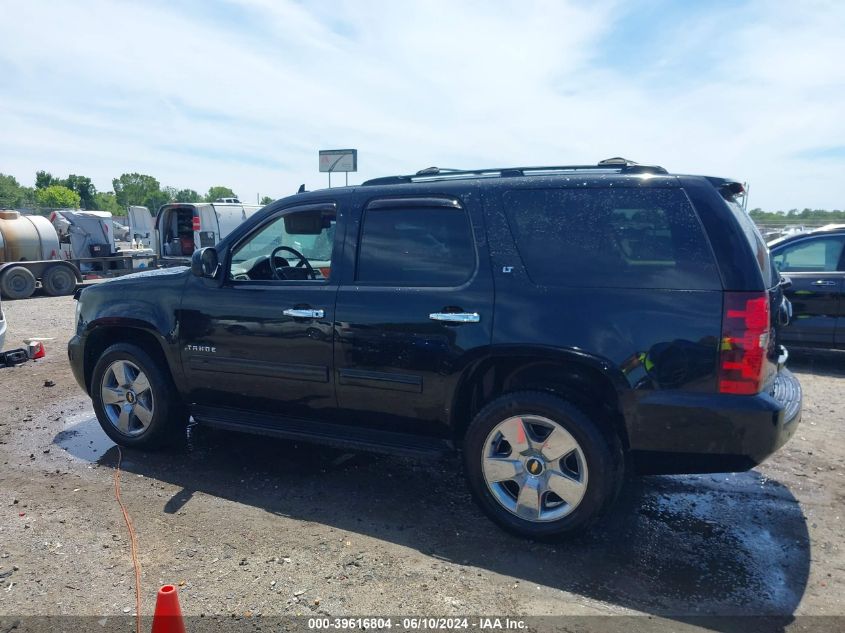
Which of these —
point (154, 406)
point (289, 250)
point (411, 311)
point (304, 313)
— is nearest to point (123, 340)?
point (154, 406)

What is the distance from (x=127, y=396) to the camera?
15.1 ft

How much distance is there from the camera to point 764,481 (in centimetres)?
419

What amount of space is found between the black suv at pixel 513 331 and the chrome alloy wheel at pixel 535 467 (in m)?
0.01

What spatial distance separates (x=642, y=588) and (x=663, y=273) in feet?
5.10

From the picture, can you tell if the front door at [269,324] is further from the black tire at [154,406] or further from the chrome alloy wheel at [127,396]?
the chrome alloy wheel at [127,396]

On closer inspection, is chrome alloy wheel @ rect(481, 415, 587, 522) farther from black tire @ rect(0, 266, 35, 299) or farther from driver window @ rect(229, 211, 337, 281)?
black tire @ rect(0, 266, 35, 299)

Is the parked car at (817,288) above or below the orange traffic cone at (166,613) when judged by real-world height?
above

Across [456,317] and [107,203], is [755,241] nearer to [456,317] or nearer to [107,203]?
[456,317]

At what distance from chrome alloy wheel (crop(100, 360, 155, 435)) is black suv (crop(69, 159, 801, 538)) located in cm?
37

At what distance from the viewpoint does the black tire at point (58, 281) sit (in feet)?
49.9

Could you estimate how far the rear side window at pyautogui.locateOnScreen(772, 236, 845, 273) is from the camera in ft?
23.3

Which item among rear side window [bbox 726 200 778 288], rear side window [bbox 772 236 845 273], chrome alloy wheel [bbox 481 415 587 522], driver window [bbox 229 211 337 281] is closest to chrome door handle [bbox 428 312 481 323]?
chrome alloy wheel [bbox 481 415 587 522]

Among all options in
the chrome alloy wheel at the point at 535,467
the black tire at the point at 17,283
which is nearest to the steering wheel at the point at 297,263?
the chrome alloy wheel at the point at 535,467

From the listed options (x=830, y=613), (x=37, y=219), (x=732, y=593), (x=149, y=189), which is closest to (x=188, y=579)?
(x=732, y=593)
